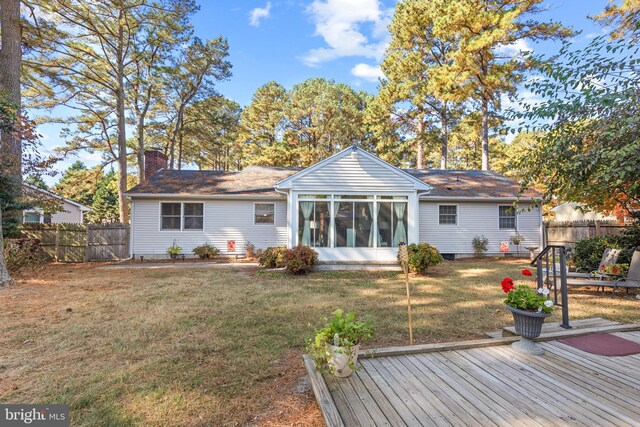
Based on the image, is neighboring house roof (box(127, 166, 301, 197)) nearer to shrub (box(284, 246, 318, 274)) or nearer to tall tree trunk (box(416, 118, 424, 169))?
shrub (box(284, 246, 318, 274))

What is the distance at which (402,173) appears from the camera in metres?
10.5

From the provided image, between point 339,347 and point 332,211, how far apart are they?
7.76 m

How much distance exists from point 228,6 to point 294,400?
14.4 metres

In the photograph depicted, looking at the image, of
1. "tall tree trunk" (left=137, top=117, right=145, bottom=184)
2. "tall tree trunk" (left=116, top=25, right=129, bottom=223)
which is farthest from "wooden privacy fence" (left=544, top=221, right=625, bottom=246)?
"tall tree trunk" (left=137, top=117, right=145, bottom=184)

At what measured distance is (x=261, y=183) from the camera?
45.3 feet

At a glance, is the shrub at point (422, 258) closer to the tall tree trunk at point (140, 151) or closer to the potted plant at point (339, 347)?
the potted plant at point (339, 347)

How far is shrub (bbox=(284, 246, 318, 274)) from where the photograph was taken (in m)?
8.88

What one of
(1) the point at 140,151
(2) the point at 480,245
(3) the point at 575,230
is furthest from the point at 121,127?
(3) the point at 575,230

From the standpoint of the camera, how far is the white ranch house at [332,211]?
1030cm

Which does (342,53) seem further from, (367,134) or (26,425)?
(26,425)

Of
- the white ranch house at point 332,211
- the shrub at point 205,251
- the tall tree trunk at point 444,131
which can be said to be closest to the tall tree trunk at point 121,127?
the white ranch house at point 332,211

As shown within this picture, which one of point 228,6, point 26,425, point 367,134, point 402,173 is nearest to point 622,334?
point 26,425

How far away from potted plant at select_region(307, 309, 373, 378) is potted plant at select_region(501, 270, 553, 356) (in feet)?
5.51

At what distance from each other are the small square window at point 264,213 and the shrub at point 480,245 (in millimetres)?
8906
